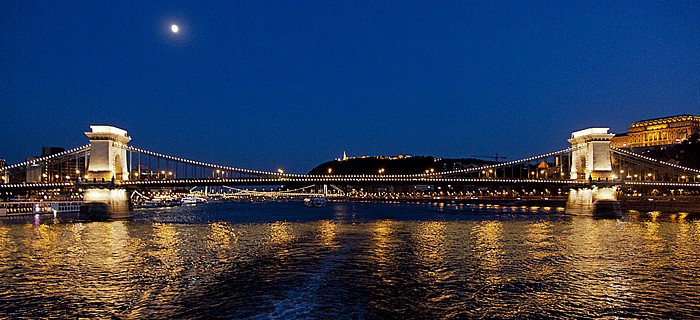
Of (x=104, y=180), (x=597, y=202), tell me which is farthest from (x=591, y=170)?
(x=104, y=180)

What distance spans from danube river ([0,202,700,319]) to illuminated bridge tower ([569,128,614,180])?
24483 millimetres

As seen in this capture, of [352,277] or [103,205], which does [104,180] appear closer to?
[103,205]

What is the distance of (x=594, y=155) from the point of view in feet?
185

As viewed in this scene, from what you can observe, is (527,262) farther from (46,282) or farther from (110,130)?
(110,130)

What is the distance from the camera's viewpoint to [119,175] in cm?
5447

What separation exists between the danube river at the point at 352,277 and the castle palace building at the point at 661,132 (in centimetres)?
12619

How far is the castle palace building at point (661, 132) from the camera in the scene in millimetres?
138500

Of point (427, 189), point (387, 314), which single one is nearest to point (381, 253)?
point (387, 314)

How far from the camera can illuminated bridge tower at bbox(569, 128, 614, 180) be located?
5528cm

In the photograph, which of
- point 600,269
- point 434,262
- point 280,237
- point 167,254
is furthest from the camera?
point 280,237

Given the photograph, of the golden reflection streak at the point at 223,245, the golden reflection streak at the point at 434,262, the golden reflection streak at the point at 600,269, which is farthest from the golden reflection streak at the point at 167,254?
the golden reflection streak at the point at 600,269

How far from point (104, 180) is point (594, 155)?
4896cm

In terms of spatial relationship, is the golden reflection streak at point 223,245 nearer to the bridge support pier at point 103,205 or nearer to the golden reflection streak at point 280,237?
the golden reflection streak at point 280,237

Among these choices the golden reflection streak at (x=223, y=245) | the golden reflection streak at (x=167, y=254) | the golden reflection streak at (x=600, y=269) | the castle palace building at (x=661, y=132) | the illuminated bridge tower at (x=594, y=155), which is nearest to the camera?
the golden reflection streak at (x=600, y=269)
